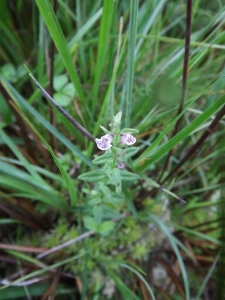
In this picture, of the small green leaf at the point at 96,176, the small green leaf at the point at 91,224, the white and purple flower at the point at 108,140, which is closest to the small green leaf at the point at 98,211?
the small green leaf at the point at 91,224

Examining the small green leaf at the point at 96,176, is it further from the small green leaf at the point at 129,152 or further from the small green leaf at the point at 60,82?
the small green leaf at the point at 60,82

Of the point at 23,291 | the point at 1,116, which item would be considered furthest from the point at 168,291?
the point at 1,116

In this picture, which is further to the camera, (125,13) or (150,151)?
Answer: (125,13)

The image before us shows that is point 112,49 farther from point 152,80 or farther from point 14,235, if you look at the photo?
point 14,235

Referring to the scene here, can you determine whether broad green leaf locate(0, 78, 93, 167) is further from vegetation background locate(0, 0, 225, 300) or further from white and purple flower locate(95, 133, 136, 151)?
white and purple flower locate(95, 133, 136, 151)

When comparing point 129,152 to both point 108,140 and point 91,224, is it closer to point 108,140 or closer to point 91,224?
point 108,140

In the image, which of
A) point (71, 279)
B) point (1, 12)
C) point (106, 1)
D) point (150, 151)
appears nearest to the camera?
point (106, 1)

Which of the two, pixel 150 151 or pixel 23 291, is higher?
pixel 150 151

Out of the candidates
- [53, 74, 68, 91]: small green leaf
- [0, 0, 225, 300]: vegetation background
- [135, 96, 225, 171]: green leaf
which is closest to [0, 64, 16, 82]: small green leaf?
[0, 0, 225, 300]: vegetation background

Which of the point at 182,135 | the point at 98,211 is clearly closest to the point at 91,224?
the point at 98,211
